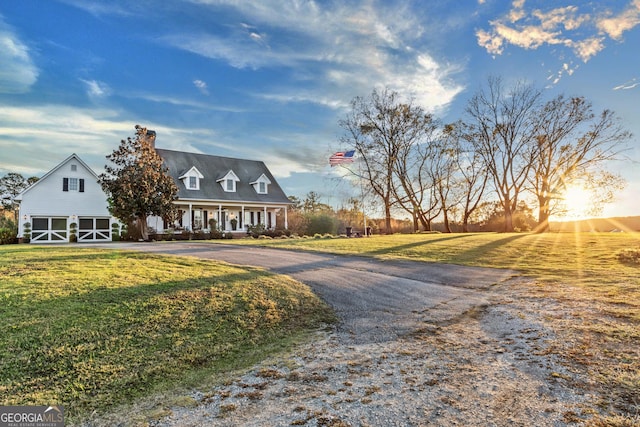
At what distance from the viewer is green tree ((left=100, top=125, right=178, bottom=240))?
2247 centimetres

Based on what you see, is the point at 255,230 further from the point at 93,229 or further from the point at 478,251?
the point at 478,251

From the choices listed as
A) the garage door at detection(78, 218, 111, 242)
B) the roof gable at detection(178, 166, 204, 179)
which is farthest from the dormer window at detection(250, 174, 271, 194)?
the garage door at detection(78, 218, 111, 242)

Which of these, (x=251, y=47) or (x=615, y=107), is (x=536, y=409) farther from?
(x=615, y=107)

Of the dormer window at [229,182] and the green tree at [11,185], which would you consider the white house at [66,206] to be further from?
the green tree at [11,185]

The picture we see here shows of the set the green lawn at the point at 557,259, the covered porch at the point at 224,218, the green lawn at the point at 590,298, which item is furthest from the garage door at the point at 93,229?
the green lawn at the point at 590,298

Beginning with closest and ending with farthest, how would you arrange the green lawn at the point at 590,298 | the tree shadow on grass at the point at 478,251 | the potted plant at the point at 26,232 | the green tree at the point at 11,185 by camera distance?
1. the green lawn at the point at 590,298
2. the tree shadow on grass at the point at 478,251
3. the potted plant at the point at 26,232
4. the green tree at the point at 11,185

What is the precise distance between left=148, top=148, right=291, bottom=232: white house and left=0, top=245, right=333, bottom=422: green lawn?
810 inches

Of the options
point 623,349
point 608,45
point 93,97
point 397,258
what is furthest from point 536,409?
point 608,45

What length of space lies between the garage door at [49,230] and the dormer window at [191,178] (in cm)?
898

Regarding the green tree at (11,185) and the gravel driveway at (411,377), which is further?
the green tree at (11,185)

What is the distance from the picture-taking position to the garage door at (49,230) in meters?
24.4

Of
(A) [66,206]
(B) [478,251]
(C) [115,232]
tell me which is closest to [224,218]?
(C) [115,232]

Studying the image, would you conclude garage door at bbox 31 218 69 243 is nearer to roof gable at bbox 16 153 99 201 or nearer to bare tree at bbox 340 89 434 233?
roof gable at bbox 16 153 99 201

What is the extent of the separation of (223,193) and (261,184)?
4056mm
